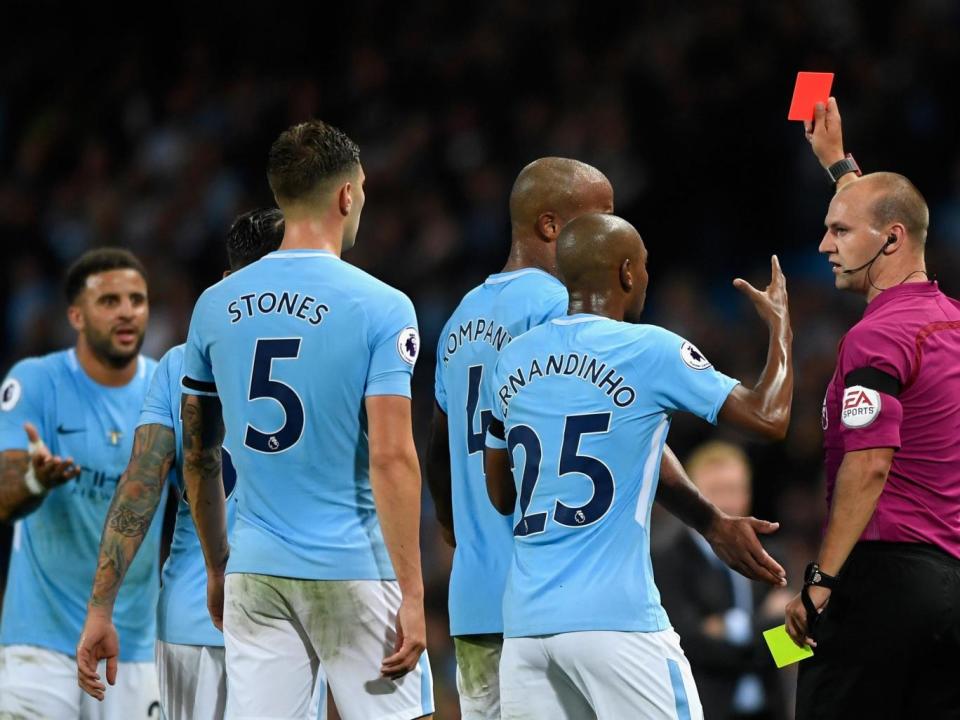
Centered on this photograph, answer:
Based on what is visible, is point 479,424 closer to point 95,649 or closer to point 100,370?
point 95,649

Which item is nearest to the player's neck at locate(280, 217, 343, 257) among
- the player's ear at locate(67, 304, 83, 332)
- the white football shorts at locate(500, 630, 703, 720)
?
the white football shorts at locate(500, 630, 703, 720)

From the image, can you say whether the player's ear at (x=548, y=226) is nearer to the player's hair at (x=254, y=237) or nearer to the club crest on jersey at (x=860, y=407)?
the player's hair at (x=254, y=237)

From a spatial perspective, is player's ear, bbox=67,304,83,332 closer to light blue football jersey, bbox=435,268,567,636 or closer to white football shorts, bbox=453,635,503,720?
light blue football jersey, bbox=435,268,567,636

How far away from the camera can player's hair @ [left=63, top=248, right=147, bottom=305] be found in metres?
6.77

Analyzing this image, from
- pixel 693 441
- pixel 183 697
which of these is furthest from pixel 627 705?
pixel 693 441

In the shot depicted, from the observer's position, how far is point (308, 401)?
4.52 metres

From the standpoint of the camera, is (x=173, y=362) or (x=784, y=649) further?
(x=173, y=362)

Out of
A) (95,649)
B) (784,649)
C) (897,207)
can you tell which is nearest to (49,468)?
(95,649)

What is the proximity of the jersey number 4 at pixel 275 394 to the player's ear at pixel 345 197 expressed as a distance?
0.52 meters

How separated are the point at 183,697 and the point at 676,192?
781cm

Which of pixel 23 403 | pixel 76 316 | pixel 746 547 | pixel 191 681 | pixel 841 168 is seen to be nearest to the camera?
pixel 746 547

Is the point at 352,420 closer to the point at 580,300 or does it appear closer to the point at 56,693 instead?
the point at 580,300

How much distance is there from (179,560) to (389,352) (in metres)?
1.46

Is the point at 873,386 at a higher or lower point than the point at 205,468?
higher
